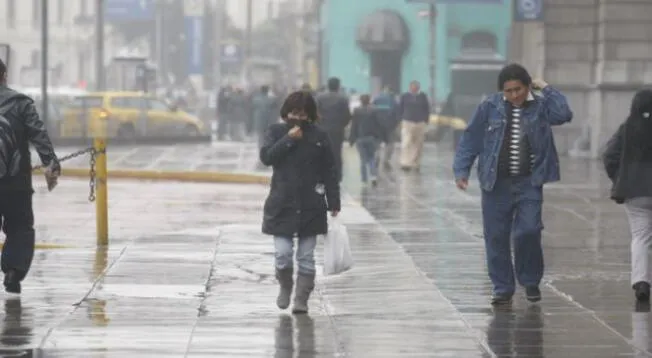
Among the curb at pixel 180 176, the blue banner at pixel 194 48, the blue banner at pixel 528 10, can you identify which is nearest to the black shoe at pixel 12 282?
the curb at pixel 180 176

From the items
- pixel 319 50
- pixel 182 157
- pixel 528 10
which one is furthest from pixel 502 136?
pixel 319 50

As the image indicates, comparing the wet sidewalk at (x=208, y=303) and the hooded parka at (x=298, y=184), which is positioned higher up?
the hooded parka at (x=298, y=184)

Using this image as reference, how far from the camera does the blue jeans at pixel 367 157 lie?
28328 millimetres

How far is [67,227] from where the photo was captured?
64.6 ft

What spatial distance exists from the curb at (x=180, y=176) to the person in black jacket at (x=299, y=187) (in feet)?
54.6

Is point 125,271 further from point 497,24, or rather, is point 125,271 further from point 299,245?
point 497,24

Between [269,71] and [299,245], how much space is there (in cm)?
7225

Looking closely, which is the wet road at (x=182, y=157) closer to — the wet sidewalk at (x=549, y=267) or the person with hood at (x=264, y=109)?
the person with hood at (x=264, y=109)

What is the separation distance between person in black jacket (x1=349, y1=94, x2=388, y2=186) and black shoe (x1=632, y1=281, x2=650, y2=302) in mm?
15296

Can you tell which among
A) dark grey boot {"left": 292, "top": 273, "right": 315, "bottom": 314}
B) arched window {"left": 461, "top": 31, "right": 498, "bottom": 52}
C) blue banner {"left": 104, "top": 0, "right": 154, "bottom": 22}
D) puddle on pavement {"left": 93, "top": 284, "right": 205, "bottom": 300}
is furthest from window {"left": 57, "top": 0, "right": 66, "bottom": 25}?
dark grey boot {"left": 292, "top": 273, "right": 315, "bottom": 314}

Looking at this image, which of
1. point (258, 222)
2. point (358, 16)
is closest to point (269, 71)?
point (358, 16)

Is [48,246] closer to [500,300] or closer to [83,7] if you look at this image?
[500,300]

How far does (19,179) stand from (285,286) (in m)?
2.02

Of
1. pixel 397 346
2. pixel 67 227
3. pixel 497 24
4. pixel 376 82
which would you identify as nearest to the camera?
pixel 397 346
